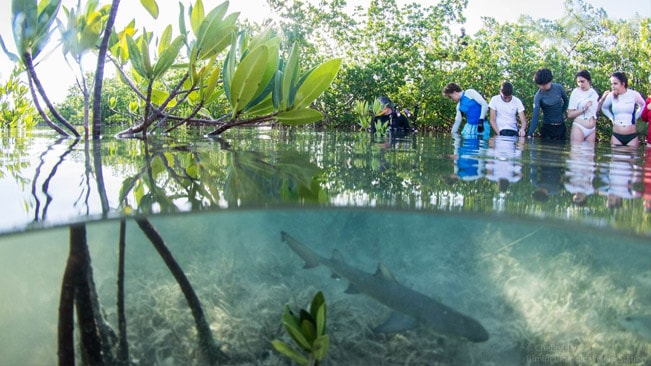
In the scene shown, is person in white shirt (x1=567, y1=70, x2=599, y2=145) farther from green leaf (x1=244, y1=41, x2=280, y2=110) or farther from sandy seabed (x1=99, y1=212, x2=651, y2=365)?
green leaf (x1=244, y1=41, x2=280, y2=110)

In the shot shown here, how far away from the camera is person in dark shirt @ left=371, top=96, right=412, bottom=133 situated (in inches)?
542

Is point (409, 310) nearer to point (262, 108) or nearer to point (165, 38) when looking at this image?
point (262, 108)

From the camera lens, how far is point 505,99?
36.1 feet

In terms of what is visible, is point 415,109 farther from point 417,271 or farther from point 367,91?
point 417,271

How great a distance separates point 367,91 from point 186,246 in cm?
1956

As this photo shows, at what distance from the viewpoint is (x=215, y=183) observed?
3.39m

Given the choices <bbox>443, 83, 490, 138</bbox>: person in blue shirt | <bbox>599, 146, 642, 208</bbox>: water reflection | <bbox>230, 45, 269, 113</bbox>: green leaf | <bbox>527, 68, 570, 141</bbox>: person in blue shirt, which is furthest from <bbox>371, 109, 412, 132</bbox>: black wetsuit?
<bbox>230, 45, 269, 113</bbox>: green leaf

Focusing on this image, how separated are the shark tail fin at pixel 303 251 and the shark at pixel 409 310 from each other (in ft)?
1.01

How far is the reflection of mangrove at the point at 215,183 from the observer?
10.1 ft

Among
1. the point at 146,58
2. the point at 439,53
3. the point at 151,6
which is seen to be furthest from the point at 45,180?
the point at 439,53

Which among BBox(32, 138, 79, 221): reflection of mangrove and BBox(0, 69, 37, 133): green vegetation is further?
BBox(0, 69, 37, 133): green vegetation

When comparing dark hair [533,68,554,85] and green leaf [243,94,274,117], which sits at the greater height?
dark hair [533,68,554,85]

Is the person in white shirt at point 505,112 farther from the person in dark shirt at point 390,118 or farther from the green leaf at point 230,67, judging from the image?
the green leaf at point 230,67

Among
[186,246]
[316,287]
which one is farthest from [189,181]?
[316,287]
